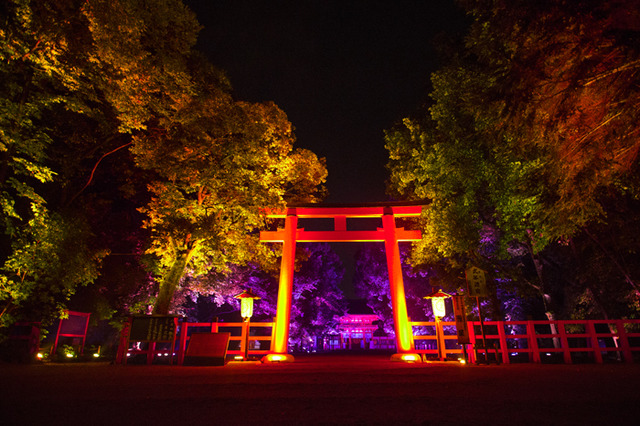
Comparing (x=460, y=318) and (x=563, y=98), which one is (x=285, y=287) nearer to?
(x=460, y=318)

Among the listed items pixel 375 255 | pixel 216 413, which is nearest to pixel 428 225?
pixel 216 413

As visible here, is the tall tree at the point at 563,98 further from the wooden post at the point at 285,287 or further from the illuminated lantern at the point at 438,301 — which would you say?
the wooden post at the point at 285,287

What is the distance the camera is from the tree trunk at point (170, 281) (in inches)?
418

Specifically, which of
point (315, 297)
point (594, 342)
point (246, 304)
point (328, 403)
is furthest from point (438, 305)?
point (315, 297)

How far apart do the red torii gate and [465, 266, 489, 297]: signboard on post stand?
2268 mm

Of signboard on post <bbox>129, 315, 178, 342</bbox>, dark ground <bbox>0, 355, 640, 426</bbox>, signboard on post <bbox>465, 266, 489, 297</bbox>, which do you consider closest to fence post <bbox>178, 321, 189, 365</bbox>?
signboard on post <bbox>129, 315, 178, 342</bbox>

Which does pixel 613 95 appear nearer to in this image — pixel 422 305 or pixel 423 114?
pixel 423 114

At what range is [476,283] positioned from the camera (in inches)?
340

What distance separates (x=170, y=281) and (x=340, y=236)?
5.97m

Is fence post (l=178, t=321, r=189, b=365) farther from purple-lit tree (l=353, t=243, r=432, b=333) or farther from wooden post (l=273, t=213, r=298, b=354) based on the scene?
purple-lit tree (l=353, t=243, r=432, b=333)

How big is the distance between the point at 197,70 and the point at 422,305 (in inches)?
782

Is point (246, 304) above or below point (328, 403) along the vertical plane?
above

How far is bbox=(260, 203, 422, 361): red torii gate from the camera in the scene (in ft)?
33.8

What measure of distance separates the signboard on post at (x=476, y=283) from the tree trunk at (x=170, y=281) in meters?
8.57
